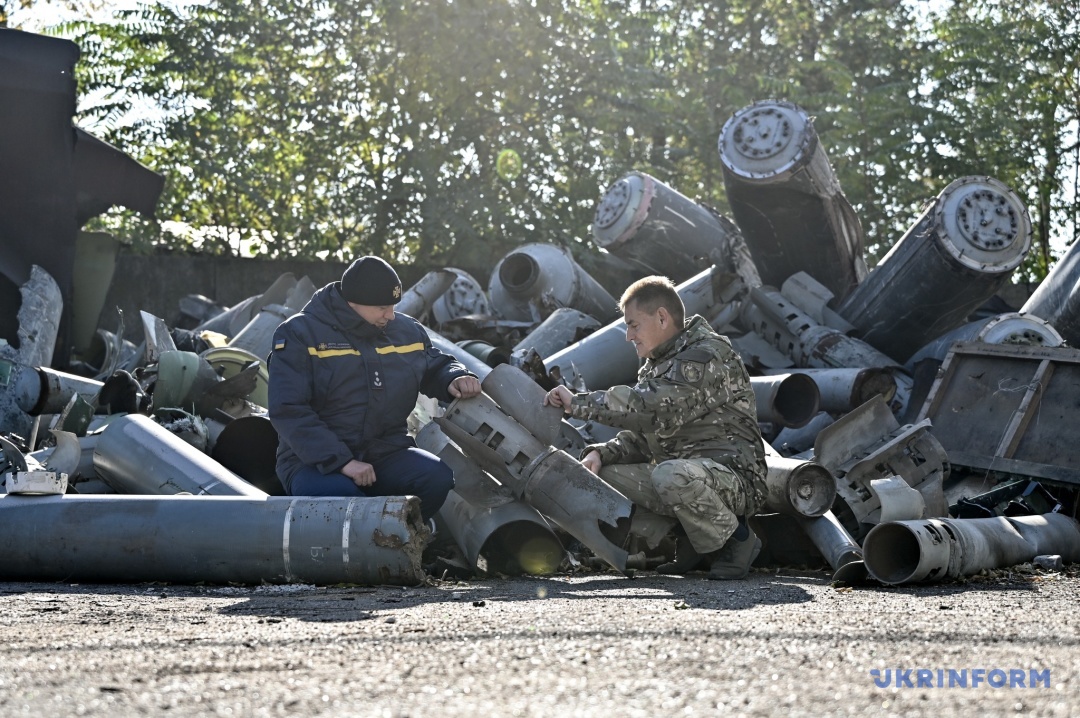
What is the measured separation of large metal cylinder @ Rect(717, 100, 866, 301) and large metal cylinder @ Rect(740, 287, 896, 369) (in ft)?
1.67

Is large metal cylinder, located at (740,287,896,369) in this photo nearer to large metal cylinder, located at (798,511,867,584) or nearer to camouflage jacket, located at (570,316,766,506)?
large metal cylinder, located at (798,511,867,584)

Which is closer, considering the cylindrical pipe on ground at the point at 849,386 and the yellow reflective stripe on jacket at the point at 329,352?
the yellow reflective stripe on jacket at the point at 329,352

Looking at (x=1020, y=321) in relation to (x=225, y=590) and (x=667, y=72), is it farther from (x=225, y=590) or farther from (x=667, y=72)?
(x=667, y=72)

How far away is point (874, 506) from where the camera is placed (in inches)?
232

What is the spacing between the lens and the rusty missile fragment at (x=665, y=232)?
31.4 ft

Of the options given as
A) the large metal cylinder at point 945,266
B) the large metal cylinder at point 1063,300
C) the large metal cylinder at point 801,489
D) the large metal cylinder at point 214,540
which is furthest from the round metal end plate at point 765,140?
the large metal cylinder at point 214,540

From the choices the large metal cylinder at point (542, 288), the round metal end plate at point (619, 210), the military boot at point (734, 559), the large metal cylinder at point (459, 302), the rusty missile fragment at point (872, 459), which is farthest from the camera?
the large metal cylinder at point (459, 302)

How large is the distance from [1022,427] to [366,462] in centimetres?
379

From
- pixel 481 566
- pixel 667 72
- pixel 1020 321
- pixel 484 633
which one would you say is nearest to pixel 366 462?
pixel 481 566

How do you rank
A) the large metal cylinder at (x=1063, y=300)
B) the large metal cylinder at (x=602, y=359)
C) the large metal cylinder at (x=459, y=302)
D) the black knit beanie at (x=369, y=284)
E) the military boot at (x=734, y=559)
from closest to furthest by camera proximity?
the military boot at (x=734, y=559), the black knit beanie at (x=369, y=284), the large metal cylinder at (x=602, y=359), the large metal cylinder at (x=1063, y=300), the large metal cylinder at (x=459, y=302)

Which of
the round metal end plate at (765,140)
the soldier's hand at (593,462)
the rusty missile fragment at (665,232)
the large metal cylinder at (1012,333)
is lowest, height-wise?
the soldier's hand at (593,462)

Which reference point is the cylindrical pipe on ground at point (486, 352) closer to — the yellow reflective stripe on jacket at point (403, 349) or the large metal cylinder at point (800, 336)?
the large metal cylinder at point (800, 336)

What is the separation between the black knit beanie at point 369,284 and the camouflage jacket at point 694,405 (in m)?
0.92

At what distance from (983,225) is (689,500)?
4.67 m
